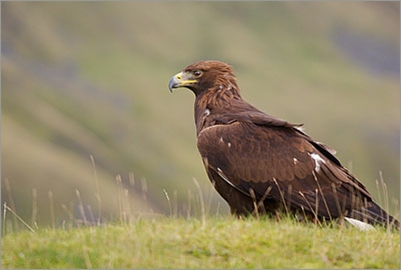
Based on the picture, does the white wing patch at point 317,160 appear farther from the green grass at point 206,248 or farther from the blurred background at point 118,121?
the blurred background at point 118,121

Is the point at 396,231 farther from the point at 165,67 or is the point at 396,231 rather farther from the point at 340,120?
the point at 165,67

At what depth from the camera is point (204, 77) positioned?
15.0 meters

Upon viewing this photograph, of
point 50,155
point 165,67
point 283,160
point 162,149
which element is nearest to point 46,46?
point 165,67

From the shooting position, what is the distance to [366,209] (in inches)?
514

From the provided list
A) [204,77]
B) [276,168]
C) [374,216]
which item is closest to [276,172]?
[276,168]

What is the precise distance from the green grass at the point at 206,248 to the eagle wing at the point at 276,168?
1.40 m

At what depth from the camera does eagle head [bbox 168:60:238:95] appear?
48.9ft

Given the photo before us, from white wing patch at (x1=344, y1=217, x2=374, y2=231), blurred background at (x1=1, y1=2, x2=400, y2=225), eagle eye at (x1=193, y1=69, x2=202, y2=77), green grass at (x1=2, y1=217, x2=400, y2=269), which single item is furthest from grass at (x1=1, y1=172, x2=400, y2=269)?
blurred background at (x1=1, y1=2, x2=400, y2=225)

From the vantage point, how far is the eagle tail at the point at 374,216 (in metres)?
12.7

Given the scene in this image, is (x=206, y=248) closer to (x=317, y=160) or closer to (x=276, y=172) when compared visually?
(x=276, y=172)

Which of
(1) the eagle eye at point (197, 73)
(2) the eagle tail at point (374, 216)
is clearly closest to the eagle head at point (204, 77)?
(1) the eagle eye at point (197, 73)

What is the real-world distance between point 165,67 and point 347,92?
43507mm

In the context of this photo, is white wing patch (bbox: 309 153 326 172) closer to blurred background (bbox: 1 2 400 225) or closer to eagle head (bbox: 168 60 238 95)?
eagle head (bbox: 168 60 238 95)

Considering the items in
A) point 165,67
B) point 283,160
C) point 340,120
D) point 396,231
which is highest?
point 165,67
